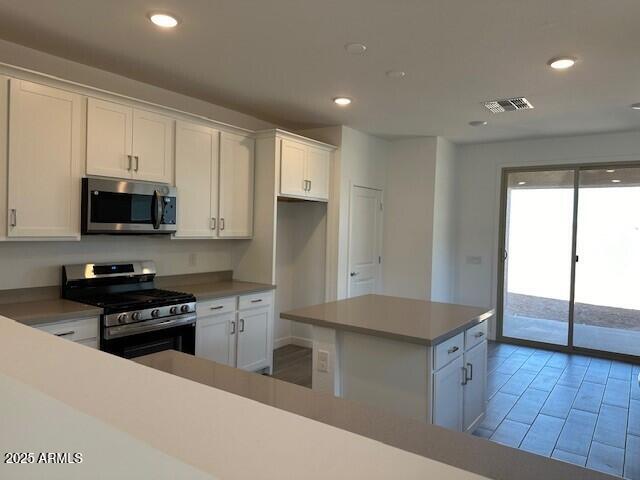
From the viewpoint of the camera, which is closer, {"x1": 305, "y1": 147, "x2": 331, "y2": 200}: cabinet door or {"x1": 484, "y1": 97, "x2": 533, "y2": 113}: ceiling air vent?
{"x1": 484, "y1": 97, "x2": 533, "y2": 113}: ceiling air vent

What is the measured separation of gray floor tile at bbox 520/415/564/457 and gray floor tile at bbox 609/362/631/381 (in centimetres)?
163

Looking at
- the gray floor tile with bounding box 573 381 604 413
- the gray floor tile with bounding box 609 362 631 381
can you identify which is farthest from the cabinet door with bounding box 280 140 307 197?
the gray floor tile with bounding box 609 362 631 381

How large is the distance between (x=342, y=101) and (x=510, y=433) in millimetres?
3061

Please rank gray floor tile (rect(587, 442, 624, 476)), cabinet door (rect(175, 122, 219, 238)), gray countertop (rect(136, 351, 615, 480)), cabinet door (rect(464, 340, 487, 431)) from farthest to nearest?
1. cabinet door (rect(175, 122, 219, 238))
2. cabinet door (rect(464, 340, 487, 431))
3. gray floor tile (rect(587, 442, 624, 476))
4. gray countertop (rect(136, 351, 615, 480))

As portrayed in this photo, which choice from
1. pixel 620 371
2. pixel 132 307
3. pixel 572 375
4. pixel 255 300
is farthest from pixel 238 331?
pixel 620 371

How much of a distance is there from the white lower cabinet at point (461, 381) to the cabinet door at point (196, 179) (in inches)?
94.0

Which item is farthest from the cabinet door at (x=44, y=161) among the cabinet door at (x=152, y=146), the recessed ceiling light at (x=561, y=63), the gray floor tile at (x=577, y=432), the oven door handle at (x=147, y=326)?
the gray floor tile at (x=577, y=432)

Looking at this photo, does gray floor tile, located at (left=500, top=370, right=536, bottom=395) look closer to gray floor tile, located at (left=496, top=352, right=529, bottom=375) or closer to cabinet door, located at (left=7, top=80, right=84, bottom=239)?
gray floor tile, located at (left=496, top=352, right=529, bottom=375)

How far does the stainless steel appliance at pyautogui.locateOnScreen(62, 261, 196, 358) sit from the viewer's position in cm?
309

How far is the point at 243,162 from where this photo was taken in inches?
174

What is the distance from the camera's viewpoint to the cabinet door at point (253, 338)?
4.11m

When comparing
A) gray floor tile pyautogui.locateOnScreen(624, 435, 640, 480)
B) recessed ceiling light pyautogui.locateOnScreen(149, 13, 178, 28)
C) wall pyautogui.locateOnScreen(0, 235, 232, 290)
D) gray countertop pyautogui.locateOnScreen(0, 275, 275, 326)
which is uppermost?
recessed ceiling light pyautogui.locateOnScreen(149, 13, 178, 28)

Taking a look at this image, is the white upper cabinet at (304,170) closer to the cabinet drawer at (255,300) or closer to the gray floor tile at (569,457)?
the cabinet drawer at (255,300)

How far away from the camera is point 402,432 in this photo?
3.79 ft
